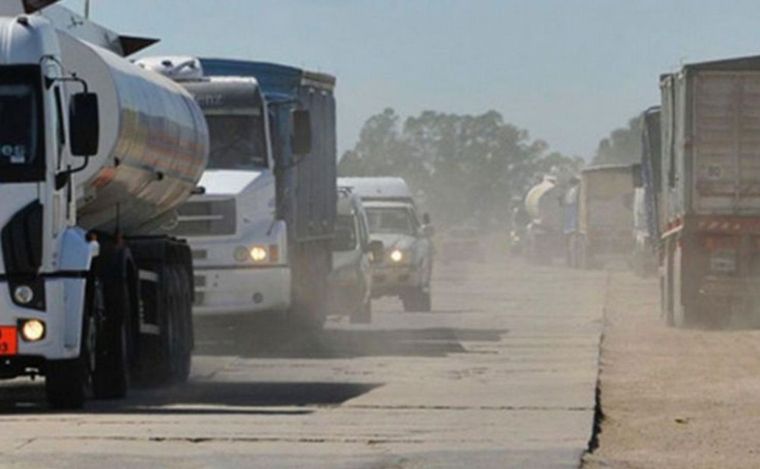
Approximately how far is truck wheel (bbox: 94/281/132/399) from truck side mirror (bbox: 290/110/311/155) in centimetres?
1005

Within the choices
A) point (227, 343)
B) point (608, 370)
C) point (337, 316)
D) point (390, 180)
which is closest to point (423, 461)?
point (608, 370)

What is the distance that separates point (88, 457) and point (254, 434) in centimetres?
203

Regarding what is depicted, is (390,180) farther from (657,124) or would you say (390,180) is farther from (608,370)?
(608,370)

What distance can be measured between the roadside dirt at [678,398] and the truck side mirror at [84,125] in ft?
14.1

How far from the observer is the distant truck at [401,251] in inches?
1725

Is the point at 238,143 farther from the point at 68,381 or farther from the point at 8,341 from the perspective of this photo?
the point at 8,341

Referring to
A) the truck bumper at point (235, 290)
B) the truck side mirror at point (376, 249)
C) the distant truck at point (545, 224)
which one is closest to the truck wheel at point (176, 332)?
the truck bumper at point (235, 290)

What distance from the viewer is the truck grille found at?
97.6ft

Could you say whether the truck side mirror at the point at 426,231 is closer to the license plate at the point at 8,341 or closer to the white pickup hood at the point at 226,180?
the white pickup hood at the point at 226,180

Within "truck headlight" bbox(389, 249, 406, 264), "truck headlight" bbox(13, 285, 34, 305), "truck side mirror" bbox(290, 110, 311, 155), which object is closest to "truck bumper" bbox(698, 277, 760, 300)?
"truck side mirror" bbox(290, 110, 311, 155)

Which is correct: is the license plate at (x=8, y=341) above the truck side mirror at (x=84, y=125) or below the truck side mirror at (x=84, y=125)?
below

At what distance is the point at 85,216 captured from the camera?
72.9 ft

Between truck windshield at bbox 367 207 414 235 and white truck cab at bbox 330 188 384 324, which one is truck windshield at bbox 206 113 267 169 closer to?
white truck cab at bbox 330 188 384 324

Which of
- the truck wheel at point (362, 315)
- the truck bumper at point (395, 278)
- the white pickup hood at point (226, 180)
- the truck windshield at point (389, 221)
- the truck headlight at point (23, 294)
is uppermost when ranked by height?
the white pickup hood at point (226, 180)
